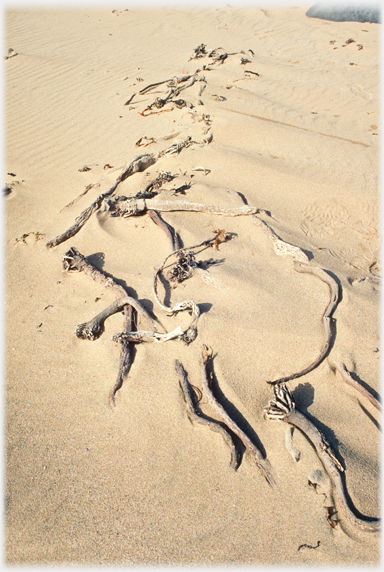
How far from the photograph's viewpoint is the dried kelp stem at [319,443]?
1.54 m

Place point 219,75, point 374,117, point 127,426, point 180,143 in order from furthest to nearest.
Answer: point 219,75
point 374,117
point 180,143
point 127,426

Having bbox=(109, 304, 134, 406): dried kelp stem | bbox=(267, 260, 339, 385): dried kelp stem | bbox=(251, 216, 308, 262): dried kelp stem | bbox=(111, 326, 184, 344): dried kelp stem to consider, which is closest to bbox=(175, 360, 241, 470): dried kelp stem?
bbox=(111, 326, 184, 344): dried kelp stem

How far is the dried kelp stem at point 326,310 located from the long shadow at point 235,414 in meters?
0.29

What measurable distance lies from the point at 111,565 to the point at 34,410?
98 centimetres

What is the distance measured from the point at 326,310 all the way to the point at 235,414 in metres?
1.00

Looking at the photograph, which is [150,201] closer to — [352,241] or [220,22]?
[352,241]

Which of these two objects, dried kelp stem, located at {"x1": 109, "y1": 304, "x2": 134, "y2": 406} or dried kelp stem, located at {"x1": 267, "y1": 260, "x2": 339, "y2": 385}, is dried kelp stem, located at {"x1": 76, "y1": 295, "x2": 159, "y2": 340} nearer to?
dried kelp stem, located at {"x1": 109, "y1": 304, "x2": 134, "y2": 406}

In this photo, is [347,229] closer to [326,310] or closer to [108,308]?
[326,310]

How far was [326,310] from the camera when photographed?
234 centimetres

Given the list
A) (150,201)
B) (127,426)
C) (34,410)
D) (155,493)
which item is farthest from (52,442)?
(150,201)

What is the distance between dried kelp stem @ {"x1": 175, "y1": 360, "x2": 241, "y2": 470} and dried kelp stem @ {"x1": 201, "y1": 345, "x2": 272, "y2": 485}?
46mm

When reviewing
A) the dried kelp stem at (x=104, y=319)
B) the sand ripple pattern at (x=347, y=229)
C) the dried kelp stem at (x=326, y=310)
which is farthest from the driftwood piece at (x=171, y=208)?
the dried kelp stem at (x=104, y=319)

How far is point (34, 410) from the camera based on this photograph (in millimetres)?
2086

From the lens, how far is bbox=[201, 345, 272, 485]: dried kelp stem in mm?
1743
